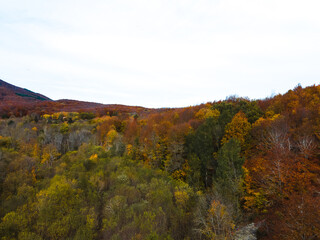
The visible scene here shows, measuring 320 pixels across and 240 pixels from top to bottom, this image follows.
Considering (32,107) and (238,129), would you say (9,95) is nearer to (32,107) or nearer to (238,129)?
(32,107)

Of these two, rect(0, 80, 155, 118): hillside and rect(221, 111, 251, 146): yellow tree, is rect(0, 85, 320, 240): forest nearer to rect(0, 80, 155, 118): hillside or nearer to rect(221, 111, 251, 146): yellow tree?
rect(221, 111, 251, 146): yellow tree

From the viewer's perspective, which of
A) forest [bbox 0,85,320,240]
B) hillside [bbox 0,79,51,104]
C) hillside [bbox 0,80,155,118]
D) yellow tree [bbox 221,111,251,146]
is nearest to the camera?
forest [bbox 0,85,320,240]

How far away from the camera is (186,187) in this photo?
2622cm

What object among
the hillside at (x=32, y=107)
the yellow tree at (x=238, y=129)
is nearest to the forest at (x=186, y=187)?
the yellow tree at (x=238, y=129)

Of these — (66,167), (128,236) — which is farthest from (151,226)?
(66,167)

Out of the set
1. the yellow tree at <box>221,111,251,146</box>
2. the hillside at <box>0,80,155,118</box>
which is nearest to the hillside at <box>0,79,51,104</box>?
the hillside at <box>0,80,155,118</box>

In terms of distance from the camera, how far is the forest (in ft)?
55.5

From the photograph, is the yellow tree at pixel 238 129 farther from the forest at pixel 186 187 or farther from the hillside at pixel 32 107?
the hillside at pixel 32 107

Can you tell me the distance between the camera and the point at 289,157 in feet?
75.5

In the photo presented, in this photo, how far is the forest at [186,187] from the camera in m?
16.9

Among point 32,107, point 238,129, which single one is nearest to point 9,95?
point 32,107

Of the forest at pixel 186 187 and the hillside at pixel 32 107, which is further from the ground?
the hillside at pixel 32 107

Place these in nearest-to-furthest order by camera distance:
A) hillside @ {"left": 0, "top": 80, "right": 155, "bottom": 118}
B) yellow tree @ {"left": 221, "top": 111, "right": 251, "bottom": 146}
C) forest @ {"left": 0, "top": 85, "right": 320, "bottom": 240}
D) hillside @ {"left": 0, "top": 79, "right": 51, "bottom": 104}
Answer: forest @ {"left": 0, "top": 85, "right": 320, "bottom": 240}
yellow tree @ {"left": 221, "top": 111, "right": 251, "bottom": 146}
hillside @ {"left": 0, "top": 80, "right": 155, "bottom": 118}
hillside @ {"left": 0, "top": 79, "right": 51, "bottom": 104}

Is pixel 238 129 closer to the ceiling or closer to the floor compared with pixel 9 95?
closer to the floor
